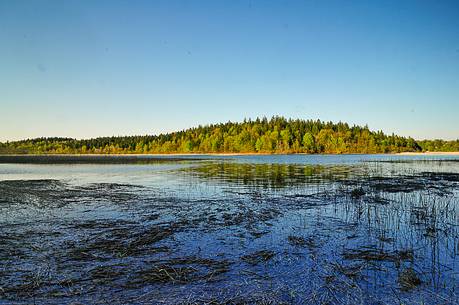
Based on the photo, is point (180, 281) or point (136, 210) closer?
point (180, 281)

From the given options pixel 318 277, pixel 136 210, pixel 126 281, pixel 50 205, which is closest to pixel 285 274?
pixel 318 277

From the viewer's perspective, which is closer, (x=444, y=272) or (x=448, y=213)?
(x=444, y=272)

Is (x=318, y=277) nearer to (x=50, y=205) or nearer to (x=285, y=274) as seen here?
(x=285, y=274)

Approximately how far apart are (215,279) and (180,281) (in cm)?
102

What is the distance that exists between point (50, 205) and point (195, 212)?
33.6 feet

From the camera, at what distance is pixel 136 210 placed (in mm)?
19906

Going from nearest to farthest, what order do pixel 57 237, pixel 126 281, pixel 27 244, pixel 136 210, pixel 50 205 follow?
pixel 126 281 < pixel 27 244 < pixel 57 237 < pixel 136 210 < pixel 50 205

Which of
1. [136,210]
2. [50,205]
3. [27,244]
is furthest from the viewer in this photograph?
[50,205]

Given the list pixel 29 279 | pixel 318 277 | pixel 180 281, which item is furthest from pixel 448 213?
pixel 29 279

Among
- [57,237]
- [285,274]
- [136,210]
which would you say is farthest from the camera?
[136,210]

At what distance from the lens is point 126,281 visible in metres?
9.26

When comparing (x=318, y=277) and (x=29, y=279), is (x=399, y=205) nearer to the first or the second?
(x=318, y=277)

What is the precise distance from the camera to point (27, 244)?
1277 cm

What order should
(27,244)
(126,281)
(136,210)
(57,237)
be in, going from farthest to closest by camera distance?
(136,210) → (57,237) → (27,244) → (126,281)
